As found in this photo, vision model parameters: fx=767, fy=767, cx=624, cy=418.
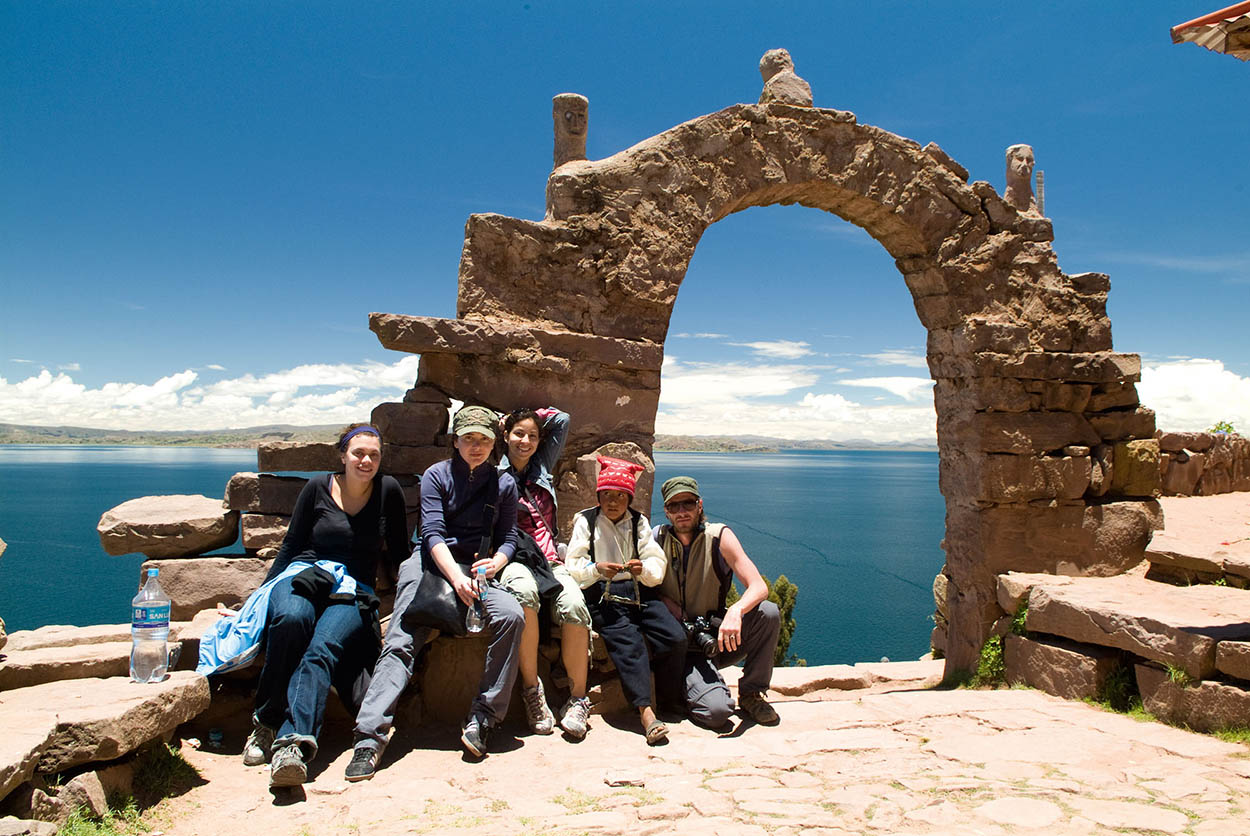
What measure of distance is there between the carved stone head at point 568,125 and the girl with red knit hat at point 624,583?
278cm

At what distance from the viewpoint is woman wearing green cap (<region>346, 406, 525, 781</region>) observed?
3.71 m

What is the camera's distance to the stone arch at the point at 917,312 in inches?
217

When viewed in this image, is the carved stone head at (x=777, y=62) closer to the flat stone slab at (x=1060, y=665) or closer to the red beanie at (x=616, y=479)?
the red beanie at (x=616, y=479)

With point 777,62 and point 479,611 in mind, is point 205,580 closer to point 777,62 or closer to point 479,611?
point 479,611

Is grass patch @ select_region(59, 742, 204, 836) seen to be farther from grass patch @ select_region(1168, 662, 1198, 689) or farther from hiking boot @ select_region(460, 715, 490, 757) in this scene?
grass patch @ select_region(1168, 662, 1198, 689)

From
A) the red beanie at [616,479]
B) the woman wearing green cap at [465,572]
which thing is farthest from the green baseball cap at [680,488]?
the woman wearing green cap at [465,572]

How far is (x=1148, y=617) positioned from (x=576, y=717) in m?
3.56

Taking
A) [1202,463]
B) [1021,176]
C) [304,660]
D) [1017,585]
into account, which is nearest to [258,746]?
[304,660]

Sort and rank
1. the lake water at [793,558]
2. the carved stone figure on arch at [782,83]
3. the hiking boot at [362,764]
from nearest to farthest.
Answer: the hiking boot at [362,764] < the carved stone figure on arch at [782,83] < the lake water at [793,558]

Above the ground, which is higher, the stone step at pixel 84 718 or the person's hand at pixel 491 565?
the person's hand at pixel 491 565

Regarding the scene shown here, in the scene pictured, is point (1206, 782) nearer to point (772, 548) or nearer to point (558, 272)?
point (558, 272)

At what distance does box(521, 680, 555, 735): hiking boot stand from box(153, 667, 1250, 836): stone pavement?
0.06 m

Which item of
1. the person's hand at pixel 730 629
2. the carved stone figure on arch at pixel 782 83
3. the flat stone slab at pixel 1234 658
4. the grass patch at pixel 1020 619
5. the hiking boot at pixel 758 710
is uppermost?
the carved stone figure on arch at pixel 782 83


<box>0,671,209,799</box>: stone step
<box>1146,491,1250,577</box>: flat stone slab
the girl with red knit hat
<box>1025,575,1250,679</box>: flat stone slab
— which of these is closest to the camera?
the girl with red knit hat
